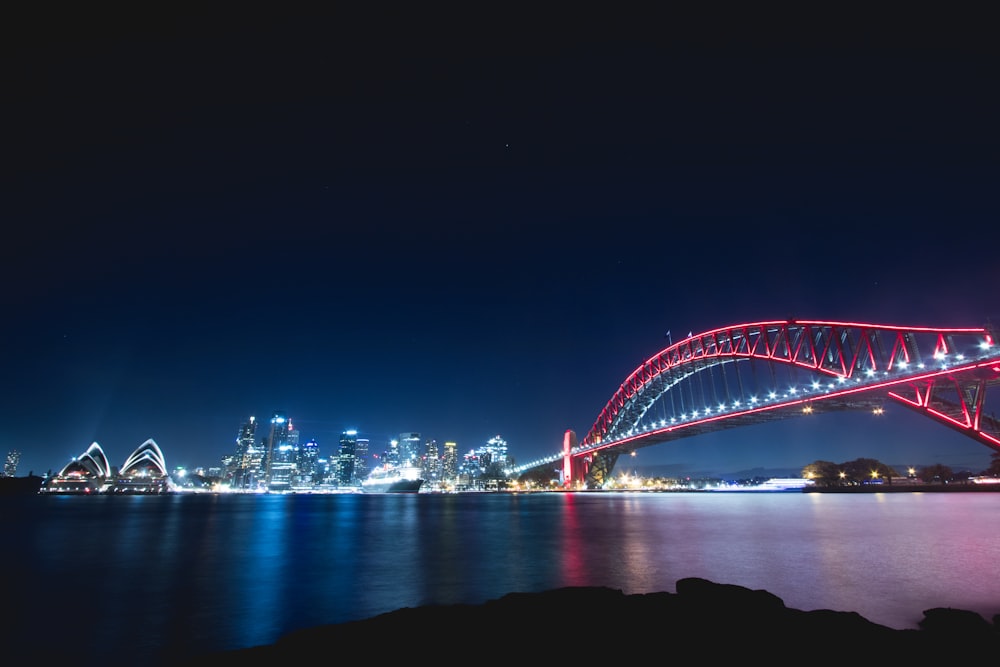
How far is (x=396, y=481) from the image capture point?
129 metres

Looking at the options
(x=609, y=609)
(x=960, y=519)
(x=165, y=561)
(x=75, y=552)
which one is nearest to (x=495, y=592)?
(x=609, y=609)

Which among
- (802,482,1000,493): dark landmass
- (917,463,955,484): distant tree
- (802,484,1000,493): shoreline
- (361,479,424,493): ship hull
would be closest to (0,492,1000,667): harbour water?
(802,484,1000,493): shoreline

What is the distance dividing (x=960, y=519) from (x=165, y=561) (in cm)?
4243

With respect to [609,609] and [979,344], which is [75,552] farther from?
[979,344]

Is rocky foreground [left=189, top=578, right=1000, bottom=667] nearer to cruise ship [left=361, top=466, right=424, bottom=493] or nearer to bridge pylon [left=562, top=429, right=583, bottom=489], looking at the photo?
bridge pylon [left=562, top=429, right=583, bottom=489]

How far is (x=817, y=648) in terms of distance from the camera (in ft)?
24.1

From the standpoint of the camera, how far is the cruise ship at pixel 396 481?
122625 mm

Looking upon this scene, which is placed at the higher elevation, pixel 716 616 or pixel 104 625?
pixel 716 616

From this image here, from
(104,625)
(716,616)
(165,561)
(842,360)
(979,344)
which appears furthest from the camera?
(842,360)

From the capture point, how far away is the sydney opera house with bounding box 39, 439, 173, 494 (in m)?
120

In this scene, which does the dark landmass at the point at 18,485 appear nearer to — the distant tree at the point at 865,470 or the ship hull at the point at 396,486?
the ship hull at the point at 396,486

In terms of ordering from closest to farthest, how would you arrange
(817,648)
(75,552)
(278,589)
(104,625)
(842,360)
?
(817,648)
(104,625)
(278,589)
(75,552)
(842,360)

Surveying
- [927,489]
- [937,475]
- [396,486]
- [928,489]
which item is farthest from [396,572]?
[396,486]

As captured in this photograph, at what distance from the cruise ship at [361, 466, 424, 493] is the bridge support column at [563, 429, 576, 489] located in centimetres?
3812
